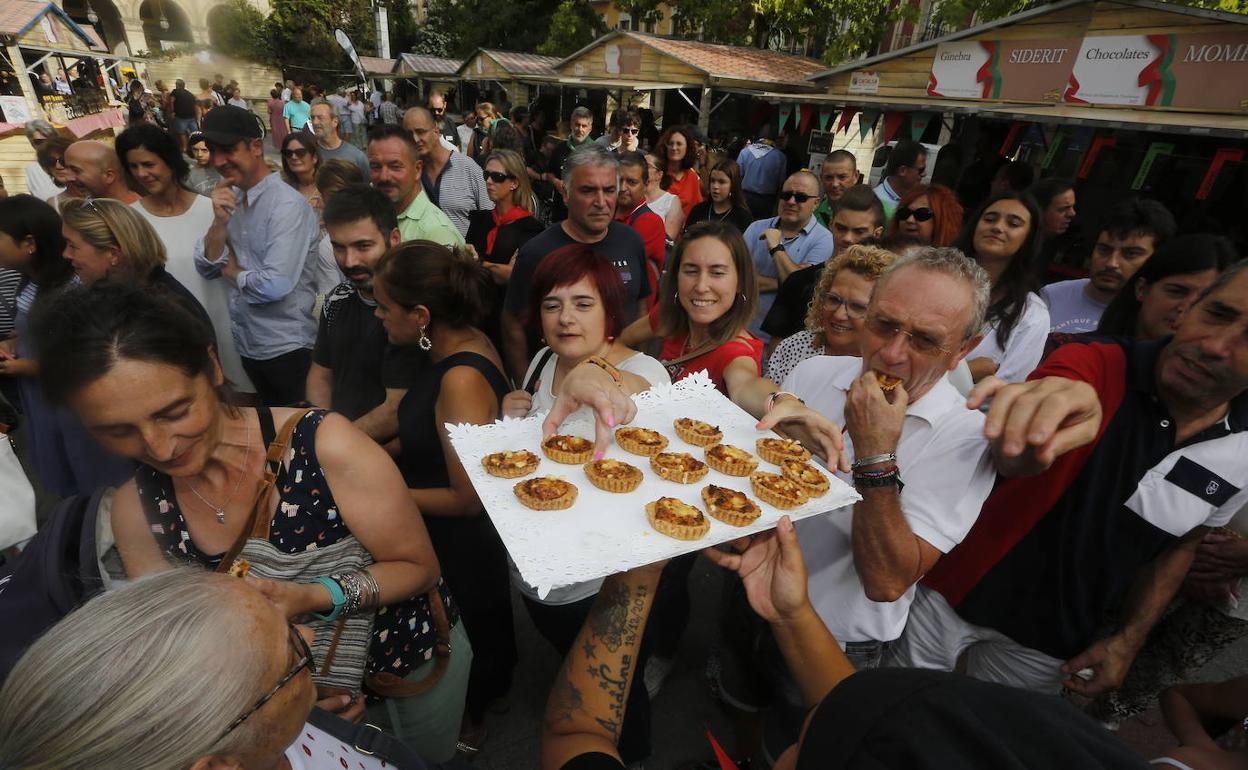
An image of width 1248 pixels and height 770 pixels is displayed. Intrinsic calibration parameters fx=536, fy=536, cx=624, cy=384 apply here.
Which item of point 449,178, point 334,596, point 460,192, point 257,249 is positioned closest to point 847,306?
point 334,596

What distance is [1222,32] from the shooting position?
7.73m

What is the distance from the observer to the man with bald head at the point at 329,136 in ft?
25.9

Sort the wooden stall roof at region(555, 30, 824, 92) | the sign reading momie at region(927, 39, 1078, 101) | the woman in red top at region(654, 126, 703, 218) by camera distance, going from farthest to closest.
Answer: the wooden stall roof at region(555, 30, 824, 92)
the sign reading momie at region(927, 39, 1078, 101)
the woman in red top at region(654, 126, 703, 218)

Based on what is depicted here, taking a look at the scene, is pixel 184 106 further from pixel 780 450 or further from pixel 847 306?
pixel 780 450

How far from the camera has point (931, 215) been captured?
16.5 ft

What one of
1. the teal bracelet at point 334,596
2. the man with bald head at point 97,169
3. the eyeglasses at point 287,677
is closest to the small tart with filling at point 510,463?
the teal bracelet at point 334,596

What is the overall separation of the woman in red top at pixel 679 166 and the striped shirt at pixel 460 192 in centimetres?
311

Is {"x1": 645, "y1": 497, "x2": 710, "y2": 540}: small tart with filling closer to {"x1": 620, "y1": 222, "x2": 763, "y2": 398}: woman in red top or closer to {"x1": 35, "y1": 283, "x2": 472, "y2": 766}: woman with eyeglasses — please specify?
{"x1": 35, "y1": 283, "x2": 472, "y2": 766}: woman with eyeglasses

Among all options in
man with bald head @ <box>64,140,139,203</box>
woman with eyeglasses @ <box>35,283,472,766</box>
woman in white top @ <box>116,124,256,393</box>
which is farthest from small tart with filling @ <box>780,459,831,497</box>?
man with bald head @ <box>64,140,139,203</box>

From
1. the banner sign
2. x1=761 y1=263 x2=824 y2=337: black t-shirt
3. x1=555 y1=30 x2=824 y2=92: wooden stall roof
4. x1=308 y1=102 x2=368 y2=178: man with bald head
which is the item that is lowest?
x1=761 y1=263 x2=824 y2=337: black t-shirt

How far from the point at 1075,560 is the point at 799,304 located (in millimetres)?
2753

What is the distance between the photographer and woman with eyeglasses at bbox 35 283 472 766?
1589 millimetres

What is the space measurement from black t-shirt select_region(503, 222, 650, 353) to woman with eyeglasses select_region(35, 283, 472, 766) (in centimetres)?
257

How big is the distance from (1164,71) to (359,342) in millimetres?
→ 12108
